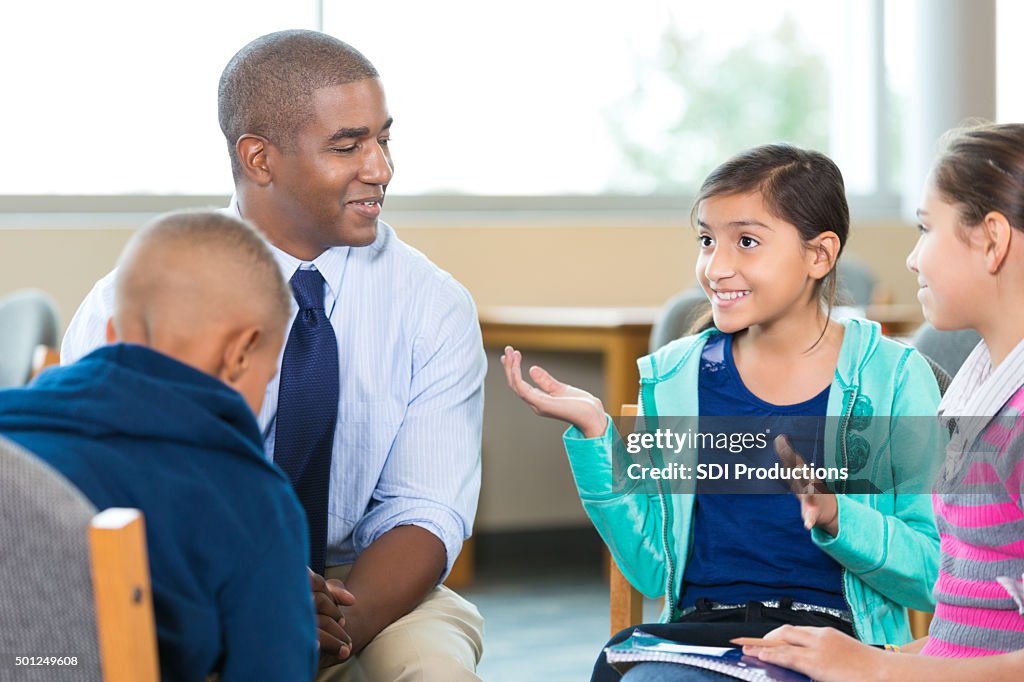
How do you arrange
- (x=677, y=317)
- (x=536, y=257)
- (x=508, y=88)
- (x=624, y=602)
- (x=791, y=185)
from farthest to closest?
(x=508, y=88) → (x=536, y=257) → (x=677, y=317) → (x=624, y=602) → (x=791, y=185)

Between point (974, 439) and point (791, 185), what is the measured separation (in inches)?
17.2

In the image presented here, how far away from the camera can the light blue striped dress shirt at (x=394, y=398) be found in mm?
1747

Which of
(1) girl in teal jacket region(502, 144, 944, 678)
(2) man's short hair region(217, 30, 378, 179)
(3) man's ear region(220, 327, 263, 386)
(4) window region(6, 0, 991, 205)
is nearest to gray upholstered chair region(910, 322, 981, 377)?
(1) girl in teal jacket region(502, 144, 944, 678)

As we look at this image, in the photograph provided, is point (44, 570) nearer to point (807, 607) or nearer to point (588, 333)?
point (807, 607)

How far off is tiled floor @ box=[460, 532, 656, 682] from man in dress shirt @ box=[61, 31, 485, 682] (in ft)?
4.55

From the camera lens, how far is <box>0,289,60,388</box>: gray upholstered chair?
107 inches

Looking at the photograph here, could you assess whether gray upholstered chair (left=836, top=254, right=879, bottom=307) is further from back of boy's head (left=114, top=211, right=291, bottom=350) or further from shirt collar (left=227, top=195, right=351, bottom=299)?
back of boy's head (left=114, top=211, right=291, bottom=350)

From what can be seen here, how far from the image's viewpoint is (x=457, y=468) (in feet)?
5.81

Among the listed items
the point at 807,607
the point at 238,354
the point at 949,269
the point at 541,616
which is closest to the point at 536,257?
the point at 541,616

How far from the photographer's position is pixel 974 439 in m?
1.42

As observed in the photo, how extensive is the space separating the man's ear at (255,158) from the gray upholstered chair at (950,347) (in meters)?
1.04

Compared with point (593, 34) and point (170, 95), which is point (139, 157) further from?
point (593, 34)

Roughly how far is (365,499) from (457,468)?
0.45ft

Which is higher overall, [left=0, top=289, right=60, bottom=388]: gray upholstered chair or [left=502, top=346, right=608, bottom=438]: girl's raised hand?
[left=502, top=346, right=608, bottom=438]: girl's raised hand
